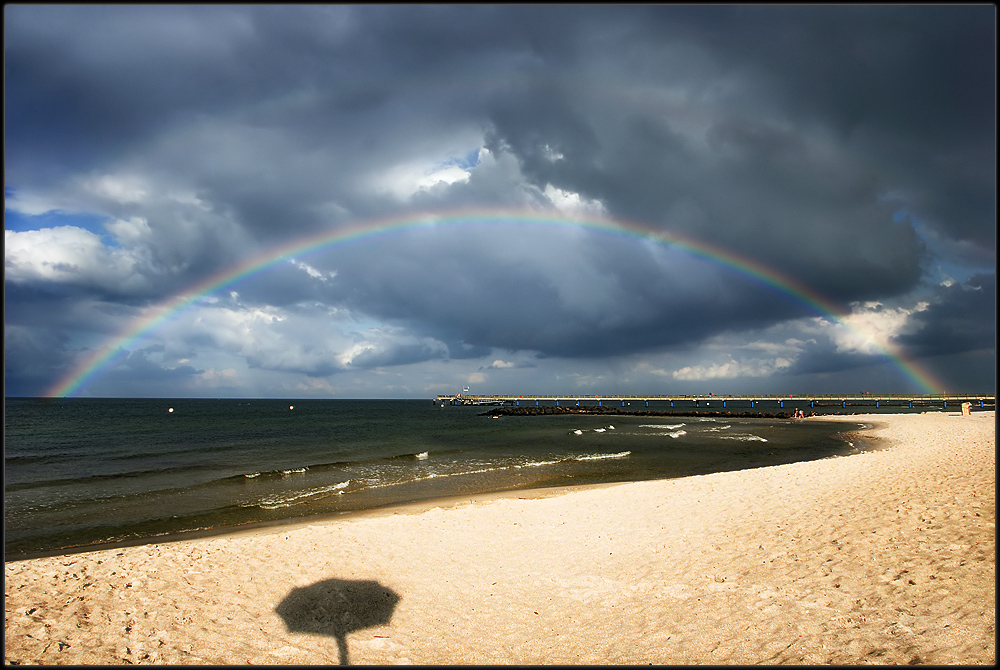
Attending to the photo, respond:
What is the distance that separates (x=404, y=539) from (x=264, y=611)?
4.63 m

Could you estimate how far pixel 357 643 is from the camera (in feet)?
28.3

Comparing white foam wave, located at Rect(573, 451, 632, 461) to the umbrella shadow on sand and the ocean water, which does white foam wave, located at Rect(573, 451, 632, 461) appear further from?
the umbrella shadow on sand

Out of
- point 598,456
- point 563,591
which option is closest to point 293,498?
point 563,591

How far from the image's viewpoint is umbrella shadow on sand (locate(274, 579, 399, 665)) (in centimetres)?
915

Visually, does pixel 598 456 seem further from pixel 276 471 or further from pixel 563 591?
pixel 563 591

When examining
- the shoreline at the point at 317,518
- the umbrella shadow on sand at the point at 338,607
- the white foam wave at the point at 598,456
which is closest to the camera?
the umbrella shadow on sand at the point at 338,607

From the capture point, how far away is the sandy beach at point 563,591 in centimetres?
809

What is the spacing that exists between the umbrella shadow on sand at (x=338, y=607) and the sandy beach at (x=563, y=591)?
40mm

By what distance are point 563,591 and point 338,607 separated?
430 centimetres

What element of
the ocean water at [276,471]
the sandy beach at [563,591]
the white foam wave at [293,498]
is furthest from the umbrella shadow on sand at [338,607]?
the white foam wave at [293,498]

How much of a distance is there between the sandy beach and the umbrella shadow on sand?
1.6 inches

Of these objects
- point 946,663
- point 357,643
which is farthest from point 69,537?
point 946,663

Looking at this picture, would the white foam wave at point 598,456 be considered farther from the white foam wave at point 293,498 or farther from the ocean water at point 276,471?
the white foam wave at point 293,498

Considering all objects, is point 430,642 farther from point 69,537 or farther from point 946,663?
point 69,537
